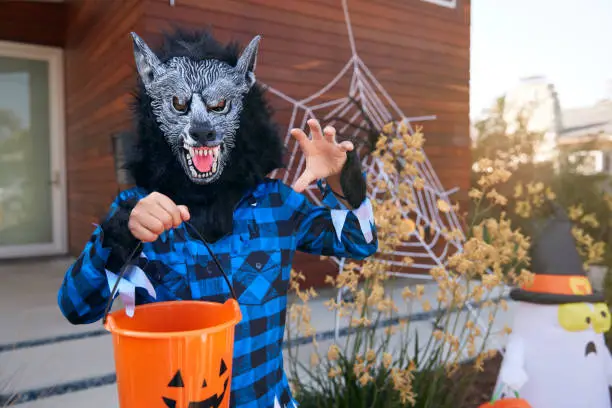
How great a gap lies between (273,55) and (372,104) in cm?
141

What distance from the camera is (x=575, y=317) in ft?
8.00

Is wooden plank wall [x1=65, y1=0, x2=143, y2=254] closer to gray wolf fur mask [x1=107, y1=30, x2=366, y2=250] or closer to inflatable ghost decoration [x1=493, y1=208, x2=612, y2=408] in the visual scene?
gray wolf fur mask [x1=107, y1=30, x2=366, y2=250]

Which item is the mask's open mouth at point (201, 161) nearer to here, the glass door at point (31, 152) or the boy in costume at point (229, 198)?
the boy in costume at point (229, 198)

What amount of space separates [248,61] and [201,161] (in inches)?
14.5

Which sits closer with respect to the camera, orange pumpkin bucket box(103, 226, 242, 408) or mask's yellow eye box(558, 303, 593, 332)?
orange pumpkin bucket box(103, 226, 242, 408)

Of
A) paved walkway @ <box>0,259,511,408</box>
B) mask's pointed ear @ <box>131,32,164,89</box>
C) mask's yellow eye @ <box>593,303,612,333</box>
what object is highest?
mask's pointed ear @ <box>131,32,164,89</box>

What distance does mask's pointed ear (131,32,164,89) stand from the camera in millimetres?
1409

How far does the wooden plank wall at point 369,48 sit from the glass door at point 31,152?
3.77 meters

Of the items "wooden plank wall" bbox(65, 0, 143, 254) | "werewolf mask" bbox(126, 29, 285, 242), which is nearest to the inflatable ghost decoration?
"werewolf mask" bbox(126, 29, 285, 242)

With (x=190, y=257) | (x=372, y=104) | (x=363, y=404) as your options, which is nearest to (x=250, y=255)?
(x=190, y=257)

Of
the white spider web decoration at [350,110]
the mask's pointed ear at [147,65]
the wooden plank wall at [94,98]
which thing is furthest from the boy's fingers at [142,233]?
the white spider web decoration at [350,110]

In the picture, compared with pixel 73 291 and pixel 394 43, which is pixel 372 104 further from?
pixel 73 291

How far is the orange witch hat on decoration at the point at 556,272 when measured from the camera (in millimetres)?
2475

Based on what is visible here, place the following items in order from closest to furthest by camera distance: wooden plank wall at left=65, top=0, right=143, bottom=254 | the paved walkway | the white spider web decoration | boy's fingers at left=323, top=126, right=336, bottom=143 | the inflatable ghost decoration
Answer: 1. boy's fingers at left=323, top=126, right=336, bottom=143
2. the inflatable ghost decoration
3. the paved walkway
4. wooden plank wall at left=65, top=0, right=143, bottom=254
5. the white spider web decoration
